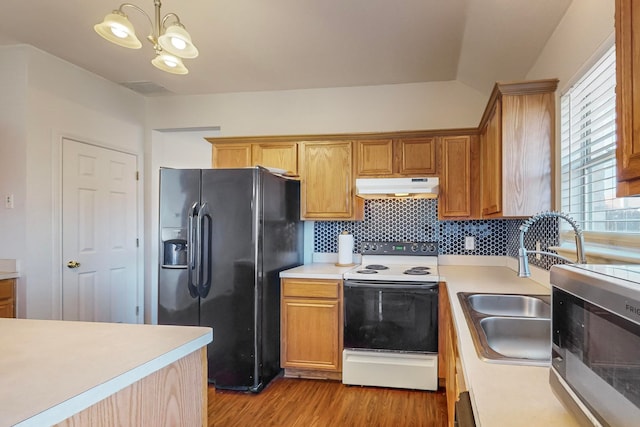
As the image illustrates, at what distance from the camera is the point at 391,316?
293cm

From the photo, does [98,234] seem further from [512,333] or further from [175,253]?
[512,333]

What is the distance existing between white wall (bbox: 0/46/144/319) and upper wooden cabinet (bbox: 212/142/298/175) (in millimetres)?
1146

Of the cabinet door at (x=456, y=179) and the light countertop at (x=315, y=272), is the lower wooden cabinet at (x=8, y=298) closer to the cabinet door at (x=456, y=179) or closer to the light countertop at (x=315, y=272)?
the light countertop at (x=315, y=272)

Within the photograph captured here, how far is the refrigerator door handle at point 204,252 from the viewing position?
2.87 meters

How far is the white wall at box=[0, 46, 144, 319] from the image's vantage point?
3010 mm

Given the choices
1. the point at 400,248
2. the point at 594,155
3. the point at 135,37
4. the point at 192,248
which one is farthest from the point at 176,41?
the point at 400,248

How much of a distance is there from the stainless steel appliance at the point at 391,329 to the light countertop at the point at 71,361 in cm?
181

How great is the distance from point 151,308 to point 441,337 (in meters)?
2.93

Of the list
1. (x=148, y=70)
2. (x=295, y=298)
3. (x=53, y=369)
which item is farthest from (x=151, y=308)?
(x=53, y=369)

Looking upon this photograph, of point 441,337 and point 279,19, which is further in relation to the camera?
point 441,337

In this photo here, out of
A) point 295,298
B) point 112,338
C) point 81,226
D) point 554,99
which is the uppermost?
point 554,99

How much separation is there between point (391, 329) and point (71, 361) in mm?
2284

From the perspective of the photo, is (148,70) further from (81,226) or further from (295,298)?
(295,298)

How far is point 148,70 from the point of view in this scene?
136 inches
